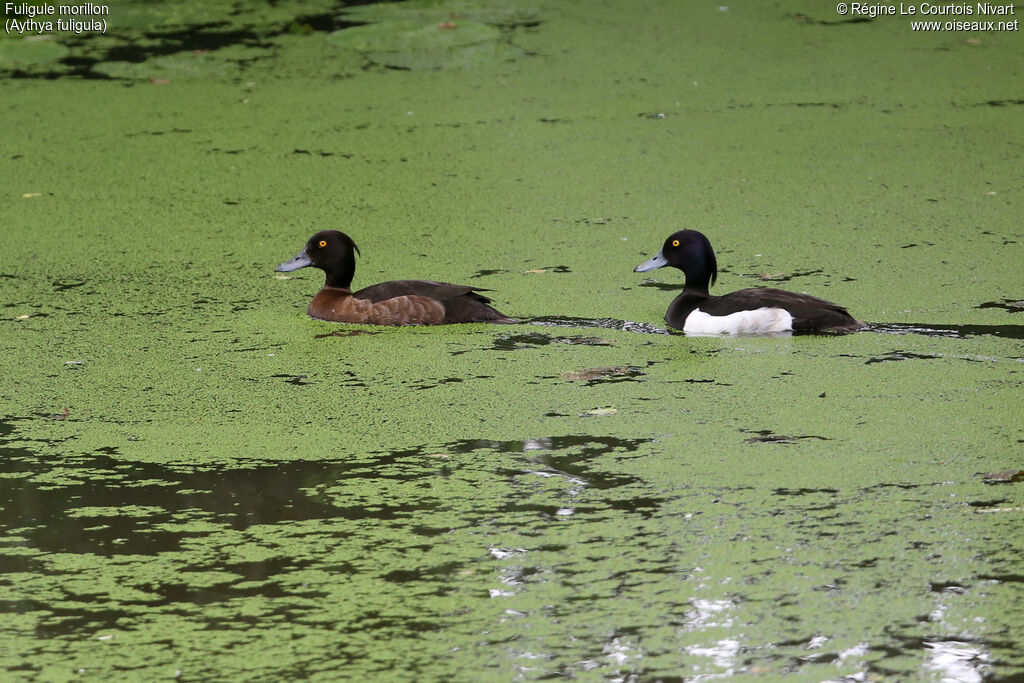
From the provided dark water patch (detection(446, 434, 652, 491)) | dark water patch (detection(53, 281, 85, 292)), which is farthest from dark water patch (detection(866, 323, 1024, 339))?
dark water patch (detection(53, 281, 85, 292))

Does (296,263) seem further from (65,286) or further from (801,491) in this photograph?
(801,491)

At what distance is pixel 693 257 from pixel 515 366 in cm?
93

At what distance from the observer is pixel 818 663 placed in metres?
2.60

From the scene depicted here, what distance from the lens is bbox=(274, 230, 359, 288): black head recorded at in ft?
17.2

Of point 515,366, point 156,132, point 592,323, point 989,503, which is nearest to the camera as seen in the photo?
point 989,503

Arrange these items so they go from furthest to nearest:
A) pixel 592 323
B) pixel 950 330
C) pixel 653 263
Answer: pixel 653 263 < pixel 592 323 < pixel 950 330

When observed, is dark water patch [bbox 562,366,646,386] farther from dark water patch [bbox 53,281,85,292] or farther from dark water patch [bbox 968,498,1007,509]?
dark water patch [bbox 53,281,85,292]

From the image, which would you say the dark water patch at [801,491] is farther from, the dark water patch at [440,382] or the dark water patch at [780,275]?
the dark water patch at [780,275]

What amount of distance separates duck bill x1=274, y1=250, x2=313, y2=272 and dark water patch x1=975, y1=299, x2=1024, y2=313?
242 cm

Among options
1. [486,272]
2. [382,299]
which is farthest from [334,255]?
[486,272]

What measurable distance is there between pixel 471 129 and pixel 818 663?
5.04 m

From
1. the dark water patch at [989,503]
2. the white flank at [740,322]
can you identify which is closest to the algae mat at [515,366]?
the dark water patch at [989,503]

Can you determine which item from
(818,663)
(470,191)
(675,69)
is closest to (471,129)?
(470,191)

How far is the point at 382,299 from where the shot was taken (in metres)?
5.02
